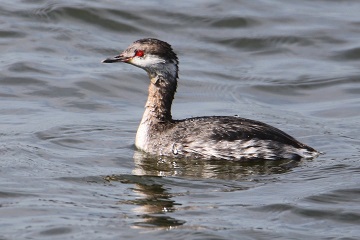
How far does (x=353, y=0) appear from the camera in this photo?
17.2 meters

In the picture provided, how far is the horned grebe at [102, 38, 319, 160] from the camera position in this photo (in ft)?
32.8

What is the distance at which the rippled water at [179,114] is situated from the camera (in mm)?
8039

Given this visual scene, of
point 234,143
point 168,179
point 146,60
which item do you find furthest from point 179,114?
point 168,179

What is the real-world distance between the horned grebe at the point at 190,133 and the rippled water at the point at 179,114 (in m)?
0.14

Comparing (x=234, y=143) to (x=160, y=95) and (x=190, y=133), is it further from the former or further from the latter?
(x=160, y=95)

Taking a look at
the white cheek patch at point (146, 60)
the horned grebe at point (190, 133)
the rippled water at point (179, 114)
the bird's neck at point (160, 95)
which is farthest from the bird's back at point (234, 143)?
the white cheek patch at point (146, 60)

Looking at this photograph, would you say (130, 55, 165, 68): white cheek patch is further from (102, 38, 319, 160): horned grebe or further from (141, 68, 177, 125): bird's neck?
(141, 68, 177, 125): bird's neck

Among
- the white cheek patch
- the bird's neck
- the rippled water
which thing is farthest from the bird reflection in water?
the white cheek patch

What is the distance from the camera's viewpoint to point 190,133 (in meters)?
10.2

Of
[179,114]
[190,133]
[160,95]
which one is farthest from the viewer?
[179,114]

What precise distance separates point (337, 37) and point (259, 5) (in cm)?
171

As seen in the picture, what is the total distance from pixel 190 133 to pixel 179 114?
190 centimetres

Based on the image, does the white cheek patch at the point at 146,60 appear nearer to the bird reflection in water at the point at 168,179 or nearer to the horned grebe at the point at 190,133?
the horned grebe at the point at 190,133

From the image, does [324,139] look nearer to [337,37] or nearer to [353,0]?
[337,37]
